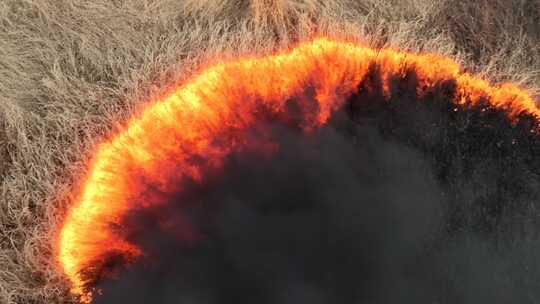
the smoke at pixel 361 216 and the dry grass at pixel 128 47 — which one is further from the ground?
the dry grass at pixel 128 47

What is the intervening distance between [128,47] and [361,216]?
1935 mm

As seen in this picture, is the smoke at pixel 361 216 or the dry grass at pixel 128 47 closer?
the smoke at pixel 361 216

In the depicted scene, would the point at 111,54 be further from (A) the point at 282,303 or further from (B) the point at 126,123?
(A) the point at 282,303

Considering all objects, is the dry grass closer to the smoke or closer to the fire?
the fire

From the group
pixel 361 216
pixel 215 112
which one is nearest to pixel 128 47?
pixel 215 112

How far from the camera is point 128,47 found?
3.49 metres

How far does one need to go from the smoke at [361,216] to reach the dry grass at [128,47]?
1.32ft

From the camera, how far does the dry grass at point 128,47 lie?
10.1 feet

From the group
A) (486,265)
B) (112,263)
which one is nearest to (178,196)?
(112,263)

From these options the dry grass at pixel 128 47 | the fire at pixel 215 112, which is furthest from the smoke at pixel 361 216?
the dry grass at pixel 128 47

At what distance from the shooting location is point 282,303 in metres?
2.88

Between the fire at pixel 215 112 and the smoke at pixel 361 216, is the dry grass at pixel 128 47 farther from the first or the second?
the smoke at pixel 361 216

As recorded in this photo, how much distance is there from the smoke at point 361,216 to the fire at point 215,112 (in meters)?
0.07

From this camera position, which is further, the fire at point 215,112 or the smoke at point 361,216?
the fire at point 215,112
